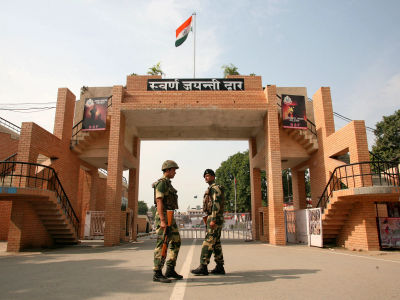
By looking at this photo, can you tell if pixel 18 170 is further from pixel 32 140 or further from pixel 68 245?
pixel 68 245

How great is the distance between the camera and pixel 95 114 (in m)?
14.4

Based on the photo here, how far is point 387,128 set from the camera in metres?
29.2

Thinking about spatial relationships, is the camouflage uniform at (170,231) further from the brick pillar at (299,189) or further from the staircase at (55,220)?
the brick pillar at (299,189)

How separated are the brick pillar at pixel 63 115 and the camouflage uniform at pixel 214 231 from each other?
37.3 feet

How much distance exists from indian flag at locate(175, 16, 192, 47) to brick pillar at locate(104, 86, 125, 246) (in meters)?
6.41

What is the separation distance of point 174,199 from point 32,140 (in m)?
9.17

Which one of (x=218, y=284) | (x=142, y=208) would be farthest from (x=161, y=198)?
(x=142, y=208)

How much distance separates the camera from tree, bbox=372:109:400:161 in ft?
92.0

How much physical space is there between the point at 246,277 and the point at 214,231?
38.6 inches

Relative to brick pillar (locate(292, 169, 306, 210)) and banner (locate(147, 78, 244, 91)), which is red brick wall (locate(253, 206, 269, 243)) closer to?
brick pillar (locate(292, 169, 306, 210))

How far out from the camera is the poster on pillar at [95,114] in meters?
14.2

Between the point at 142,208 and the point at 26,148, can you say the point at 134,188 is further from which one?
the point at 142,208

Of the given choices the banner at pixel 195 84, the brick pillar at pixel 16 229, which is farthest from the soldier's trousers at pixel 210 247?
the banner at pixel 195 84

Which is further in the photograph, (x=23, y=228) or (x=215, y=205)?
(x=23, y=228)
